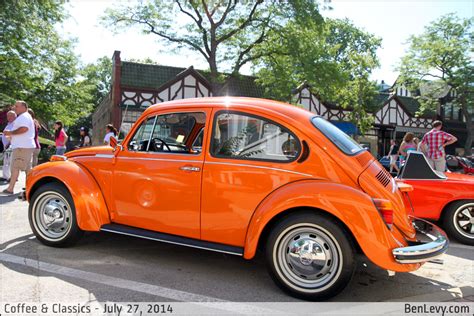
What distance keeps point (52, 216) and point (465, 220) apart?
215 inches

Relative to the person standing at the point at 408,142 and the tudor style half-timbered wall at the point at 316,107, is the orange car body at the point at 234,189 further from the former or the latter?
the tudor style half-timbered wall at the point at 316,107

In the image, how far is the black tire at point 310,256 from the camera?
10.2 feet

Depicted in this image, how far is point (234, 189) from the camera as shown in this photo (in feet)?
11.5

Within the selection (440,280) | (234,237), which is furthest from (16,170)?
(440,280)

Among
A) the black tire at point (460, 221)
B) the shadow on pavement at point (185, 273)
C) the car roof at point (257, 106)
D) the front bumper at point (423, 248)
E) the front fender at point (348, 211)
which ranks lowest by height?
the shadow on pavement at point (185, 273)

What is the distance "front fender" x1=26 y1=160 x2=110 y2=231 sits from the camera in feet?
13.4

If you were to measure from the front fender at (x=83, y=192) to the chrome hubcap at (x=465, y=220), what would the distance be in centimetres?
469

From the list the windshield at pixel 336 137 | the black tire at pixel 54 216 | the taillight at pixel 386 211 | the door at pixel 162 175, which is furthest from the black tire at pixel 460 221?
the black tire at pixel 54 216

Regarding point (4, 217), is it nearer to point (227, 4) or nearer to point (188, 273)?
point (188, 273)

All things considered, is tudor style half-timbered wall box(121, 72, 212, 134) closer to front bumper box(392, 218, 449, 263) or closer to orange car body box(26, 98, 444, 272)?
orange car body box(26, 98, 444, 272)

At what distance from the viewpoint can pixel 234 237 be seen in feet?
11.5

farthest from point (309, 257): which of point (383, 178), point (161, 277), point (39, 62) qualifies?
point (39, 62)

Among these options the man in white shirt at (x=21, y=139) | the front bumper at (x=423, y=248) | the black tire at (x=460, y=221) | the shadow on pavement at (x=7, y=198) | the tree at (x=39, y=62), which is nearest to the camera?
the front bumper at (x=423, y=248)

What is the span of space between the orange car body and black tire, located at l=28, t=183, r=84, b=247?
0.16 meters
